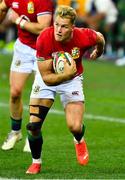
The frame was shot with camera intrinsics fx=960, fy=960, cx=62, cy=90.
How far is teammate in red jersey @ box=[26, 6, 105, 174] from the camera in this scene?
424 inches

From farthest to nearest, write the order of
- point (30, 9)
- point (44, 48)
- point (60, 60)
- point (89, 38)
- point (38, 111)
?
point (30, 9) < point (89, 38) < point (38, 111) < point (44, 48) < point (60, 60)

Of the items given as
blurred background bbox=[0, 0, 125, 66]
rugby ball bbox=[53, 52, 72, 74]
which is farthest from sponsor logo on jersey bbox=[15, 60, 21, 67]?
blurred background bbox=[0, 0, 125, 66]

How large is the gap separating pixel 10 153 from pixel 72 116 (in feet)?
5.25

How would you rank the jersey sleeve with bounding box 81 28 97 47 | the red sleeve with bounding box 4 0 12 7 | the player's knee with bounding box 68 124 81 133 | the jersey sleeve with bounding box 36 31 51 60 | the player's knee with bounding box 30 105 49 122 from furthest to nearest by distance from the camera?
the red sleeve with bounding box 4 0 12 7 < the player's knee with bounding box 68 124 81 133 < the jersey sleeve with bounding box 81 28 97 47 < the player's knee with bounding box 30 105 49 122 < the jersey sleeve with bounding box 36 31 51 60

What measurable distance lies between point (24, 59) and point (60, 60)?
2266 millimetres

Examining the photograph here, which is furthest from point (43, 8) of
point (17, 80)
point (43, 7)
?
point (17, 80)

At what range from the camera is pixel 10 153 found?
12.6 metres

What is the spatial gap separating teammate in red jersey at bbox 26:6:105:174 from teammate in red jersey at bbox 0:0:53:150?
4.10 feet

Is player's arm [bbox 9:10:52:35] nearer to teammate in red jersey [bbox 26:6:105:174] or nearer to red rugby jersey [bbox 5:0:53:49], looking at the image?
red rugby jersey [bbox 5:0:53:49]

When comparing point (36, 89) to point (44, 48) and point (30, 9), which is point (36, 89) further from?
point (30, 9)

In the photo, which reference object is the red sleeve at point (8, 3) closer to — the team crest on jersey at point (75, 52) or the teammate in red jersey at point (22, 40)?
the teammate in red jersey at point (22, 40)

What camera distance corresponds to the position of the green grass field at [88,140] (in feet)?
36.0

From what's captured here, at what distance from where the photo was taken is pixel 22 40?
1295 centimetres

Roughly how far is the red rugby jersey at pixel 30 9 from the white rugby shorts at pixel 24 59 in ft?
0.25
